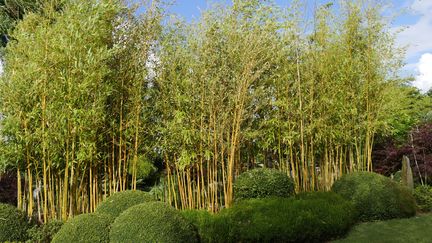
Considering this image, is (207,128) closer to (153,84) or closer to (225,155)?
(225,155)

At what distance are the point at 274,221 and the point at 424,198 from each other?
3450 millimetres

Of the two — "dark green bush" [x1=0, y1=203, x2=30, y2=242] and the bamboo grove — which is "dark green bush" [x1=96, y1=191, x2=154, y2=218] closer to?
the bamboo grove

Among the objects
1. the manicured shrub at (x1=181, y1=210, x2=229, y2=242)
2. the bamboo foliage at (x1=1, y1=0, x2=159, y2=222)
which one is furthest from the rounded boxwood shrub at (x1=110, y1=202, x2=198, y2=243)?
the bamboo foliage at (x1=1, y1=0, x2=159, y2=222)

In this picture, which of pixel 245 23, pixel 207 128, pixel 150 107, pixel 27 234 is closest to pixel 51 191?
pixel 27 234

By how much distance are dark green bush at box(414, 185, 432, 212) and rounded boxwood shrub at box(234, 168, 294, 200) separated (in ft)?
8.66

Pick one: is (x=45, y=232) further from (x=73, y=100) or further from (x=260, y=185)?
(x=260, y=185)

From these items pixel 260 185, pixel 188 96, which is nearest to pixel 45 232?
pixel 188 96

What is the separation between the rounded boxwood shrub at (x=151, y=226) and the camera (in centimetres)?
379

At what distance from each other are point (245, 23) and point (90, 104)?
2.53m

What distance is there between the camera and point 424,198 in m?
6.78

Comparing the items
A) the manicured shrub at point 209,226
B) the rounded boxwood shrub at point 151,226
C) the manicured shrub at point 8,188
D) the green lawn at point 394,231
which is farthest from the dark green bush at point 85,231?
the manicured shrub at point 8,188

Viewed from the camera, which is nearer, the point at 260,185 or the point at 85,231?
the point at 85,231

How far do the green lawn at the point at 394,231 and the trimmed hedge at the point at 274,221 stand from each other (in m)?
0.22

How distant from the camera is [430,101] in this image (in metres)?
15.5
